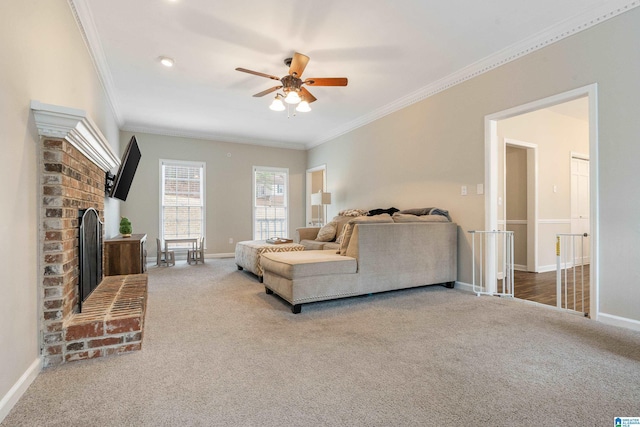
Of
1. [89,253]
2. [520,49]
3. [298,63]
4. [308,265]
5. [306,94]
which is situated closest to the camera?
[89,253]

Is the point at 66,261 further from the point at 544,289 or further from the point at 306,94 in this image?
the point at 544,289

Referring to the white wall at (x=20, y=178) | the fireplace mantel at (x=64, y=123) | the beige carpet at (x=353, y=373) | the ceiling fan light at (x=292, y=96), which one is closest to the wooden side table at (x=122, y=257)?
the beige carpet at (x=353, y=373)

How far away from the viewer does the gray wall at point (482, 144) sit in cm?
257

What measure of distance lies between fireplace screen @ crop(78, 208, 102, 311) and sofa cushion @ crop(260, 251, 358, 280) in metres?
1.56

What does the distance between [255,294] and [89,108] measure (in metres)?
2.68

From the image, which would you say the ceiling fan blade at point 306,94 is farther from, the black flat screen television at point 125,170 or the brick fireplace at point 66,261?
the brick fireplace at point 66,261

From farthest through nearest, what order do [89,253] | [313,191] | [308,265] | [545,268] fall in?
[313,191] → [545,268] → [308,265] → [89,253]

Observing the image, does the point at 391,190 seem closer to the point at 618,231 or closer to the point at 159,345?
the point at 618,231

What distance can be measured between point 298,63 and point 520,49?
2.33m

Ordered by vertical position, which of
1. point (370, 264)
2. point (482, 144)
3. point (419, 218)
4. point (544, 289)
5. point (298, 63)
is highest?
point (298, 63)

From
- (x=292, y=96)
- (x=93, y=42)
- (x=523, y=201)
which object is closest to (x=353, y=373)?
(x=292, y=96)

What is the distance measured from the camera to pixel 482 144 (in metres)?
3.72

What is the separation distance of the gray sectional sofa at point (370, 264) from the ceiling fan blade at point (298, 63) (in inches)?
67.1

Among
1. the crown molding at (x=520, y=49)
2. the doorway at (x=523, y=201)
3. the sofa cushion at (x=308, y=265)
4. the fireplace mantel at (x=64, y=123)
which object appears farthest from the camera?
the doorway at (x=523, y=201)
